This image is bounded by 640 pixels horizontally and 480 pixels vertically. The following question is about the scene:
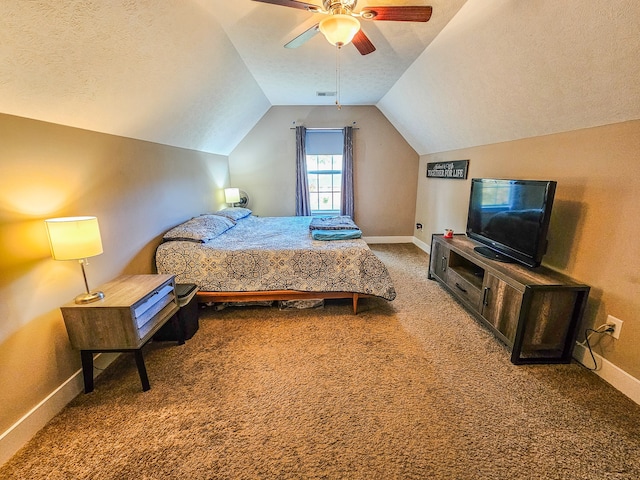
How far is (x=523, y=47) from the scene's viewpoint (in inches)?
72.6

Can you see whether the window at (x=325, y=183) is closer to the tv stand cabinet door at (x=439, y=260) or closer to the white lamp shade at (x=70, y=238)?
the tv stand cabinet door at (x=439, y=260)

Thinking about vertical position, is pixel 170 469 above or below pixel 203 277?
below

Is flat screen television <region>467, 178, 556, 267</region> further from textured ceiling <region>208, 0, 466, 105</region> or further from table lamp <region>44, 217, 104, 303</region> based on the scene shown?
table lamp <region>44, 217, 104, 303</region>

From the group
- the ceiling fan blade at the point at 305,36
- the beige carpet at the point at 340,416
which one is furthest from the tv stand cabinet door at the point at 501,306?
the ceiling fan blade at the point at 305,36

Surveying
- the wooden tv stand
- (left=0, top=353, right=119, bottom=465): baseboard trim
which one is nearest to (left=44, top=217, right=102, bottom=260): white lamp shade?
(left=0, top=353, right=119, bottom=465): baseboard trim

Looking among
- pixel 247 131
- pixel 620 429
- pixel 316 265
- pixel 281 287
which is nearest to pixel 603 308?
pixel 620 429

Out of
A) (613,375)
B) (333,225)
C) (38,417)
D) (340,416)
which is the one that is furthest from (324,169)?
(38,417)

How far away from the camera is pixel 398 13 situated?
1606 millimetres

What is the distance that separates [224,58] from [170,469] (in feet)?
10.3

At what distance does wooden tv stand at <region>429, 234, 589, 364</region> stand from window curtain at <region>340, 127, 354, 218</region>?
2.98 meters

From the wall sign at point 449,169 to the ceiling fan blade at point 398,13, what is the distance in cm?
233

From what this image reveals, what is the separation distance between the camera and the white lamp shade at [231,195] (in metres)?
4.53

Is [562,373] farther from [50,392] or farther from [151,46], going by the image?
[151,46]

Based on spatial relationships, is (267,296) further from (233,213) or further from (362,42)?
(362,42)
